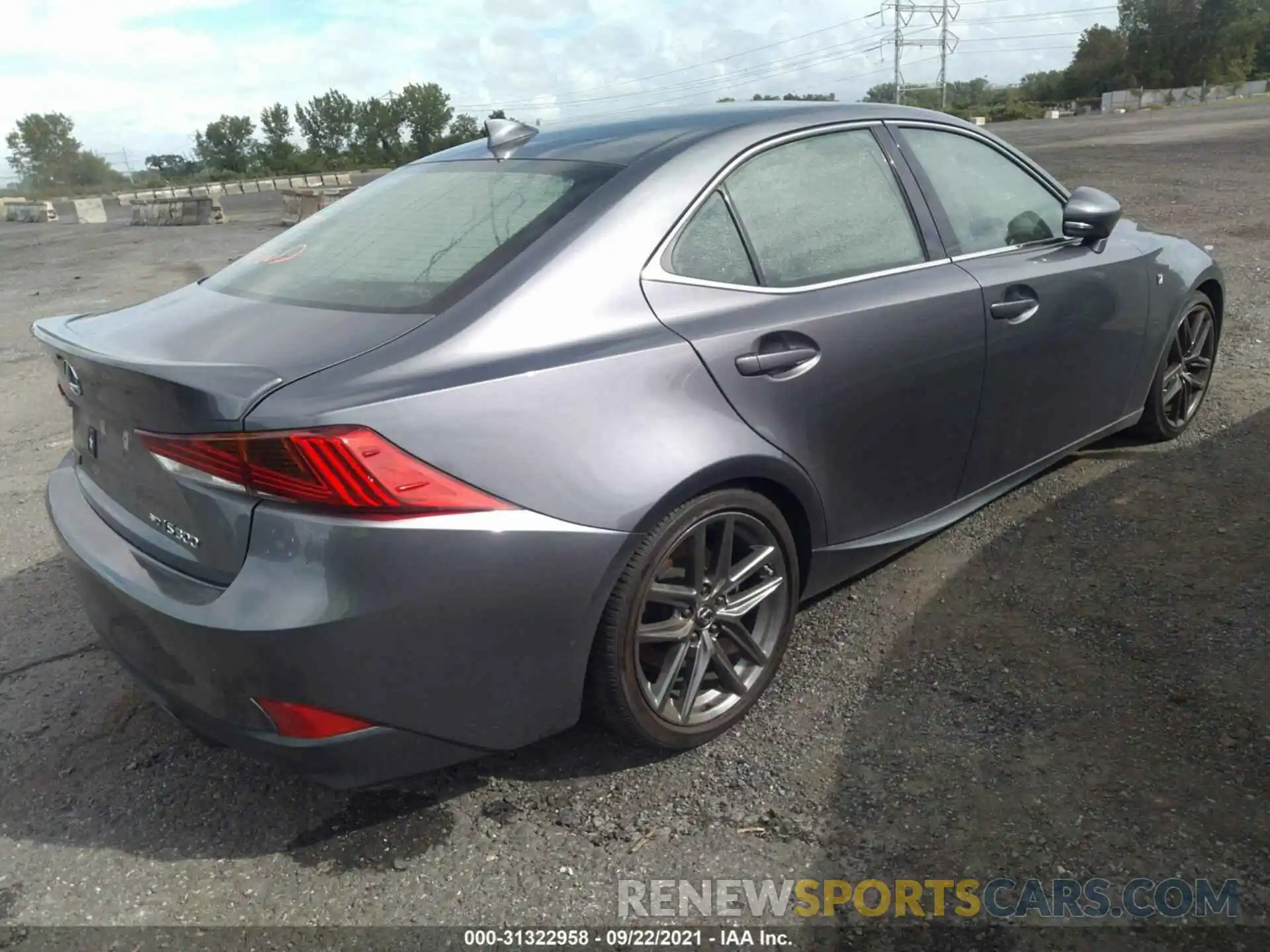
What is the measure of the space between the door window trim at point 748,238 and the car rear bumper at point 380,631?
72cm

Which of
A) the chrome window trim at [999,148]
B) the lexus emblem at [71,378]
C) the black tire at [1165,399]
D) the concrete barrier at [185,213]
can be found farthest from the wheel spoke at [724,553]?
the concrete barrier at [185,213]

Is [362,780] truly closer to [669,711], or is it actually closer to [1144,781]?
[669,711]

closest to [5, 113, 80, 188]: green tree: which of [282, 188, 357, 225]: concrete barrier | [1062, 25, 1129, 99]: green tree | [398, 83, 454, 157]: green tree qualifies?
[398, 83, 454, 157]: green tree

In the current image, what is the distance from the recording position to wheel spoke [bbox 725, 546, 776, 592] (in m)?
2.71

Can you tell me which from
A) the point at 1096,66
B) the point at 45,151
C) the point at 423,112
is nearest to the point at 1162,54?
the point at 1096,66

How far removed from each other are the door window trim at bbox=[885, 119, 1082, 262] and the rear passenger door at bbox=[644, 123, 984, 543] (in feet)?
0.18

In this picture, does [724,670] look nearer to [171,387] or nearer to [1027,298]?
[171,387]

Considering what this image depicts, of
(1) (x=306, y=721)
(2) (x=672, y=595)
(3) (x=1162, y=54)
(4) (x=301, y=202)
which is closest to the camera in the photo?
(1) (x=306, y=721)

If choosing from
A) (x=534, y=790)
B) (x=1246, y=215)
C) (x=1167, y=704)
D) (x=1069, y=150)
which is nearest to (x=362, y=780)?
(x=534, y=790)

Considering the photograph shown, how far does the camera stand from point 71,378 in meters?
2.57

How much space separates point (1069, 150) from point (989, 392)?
21.2m

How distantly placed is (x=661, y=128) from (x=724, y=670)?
1593 mm

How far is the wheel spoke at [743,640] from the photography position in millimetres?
2744

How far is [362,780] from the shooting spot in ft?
7.23
